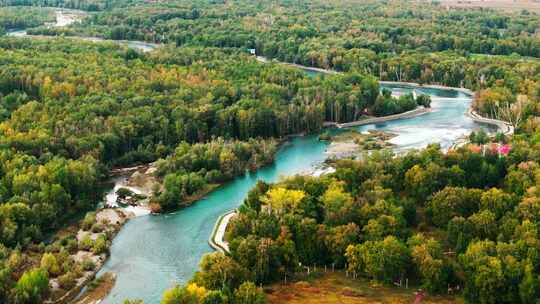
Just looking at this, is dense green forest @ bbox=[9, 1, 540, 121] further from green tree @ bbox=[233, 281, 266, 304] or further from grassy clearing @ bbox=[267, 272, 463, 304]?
green tree @ bbox=[233, 281, 266, 304]

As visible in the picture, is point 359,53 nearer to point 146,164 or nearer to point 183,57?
point 183,57

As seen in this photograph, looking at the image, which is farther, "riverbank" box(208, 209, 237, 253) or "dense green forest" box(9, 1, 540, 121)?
"dense green forest" box(9, 1, 540, 121)

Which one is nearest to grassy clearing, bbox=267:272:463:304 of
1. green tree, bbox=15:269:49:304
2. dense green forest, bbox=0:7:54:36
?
green tree, bbox=15:269:49:304

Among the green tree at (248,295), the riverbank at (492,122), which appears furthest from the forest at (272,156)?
the riverbank at (492,122)

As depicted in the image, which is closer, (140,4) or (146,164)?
(146,164)

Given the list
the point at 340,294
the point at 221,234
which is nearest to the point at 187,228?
the point at 221,234

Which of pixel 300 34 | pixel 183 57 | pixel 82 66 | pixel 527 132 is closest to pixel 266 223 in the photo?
pixel 527 132

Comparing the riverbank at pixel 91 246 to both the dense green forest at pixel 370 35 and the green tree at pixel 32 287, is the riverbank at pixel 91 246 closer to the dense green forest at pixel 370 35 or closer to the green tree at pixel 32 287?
the green tree at pixel 32 287
